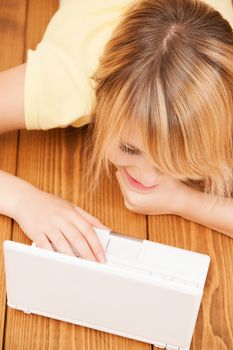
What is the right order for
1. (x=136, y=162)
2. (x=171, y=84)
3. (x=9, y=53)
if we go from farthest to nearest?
(x=9, y=53) < (x=136, y=162) < (x=171, y=84)

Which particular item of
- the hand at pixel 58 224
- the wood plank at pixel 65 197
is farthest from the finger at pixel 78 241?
the wood plank at pixel 65 197

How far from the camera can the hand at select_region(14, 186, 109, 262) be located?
36.0 inches

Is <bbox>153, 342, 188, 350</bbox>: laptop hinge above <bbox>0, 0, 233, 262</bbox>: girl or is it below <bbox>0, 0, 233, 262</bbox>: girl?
below

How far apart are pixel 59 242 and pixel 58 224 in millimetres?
33

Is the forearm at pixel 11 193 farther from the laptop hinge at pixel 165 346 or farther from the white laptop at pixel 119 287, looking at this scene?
the laptop hinge at pixel 165 346

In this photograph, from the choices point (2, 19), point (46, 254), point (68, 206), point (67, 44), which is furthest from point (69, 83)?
point (2, 19)

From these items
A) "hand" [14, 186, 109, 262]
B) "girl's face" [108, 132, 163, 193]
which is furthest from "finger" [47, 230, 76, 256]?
"girl's face" [108, 132, 163, 193]

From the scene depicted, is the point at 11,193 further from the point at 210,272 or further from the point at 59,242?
the point at 210,272

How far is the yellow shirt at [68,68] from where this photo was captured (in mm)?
993

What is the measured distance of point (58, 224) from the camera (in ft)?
3.10

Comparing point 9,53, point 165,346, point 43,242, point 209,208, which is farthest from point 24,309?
point 9,53

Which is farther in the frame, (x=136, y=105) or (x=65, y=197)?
(x=65, y=197)

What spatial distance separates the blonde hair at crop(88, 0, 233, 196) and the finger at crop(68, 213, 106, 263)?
132mm

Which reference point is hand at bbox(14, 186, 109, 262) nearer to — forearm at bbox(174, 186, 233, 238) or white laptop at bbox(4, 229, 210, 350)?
white laptop at bbox(4, 229, 210, 350)
